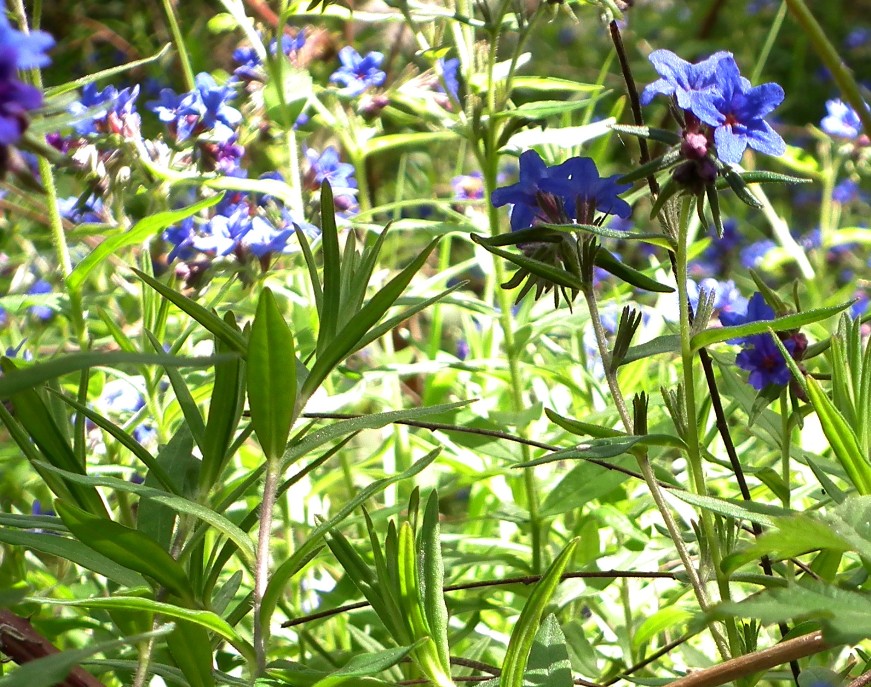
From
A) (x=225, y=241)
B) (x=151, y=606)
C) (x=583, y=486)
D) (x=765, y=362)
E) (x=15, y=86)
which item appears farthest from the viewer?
(x=225, y=241)

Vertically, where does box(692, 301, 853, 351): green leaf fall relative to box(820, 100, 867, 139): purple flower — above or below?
above

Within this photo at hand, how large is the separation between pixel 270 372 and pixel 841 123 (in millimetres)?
1561

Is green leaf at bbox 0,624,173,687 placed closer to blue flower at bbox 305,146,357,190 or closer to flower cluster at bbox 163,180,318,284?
flower cluster at bbox 163,180,318,284

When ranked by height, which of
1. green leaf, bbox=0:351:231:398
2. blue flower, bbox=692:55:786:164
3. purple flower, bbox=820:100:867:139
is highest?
blue flower, bbox=692:55:786:164

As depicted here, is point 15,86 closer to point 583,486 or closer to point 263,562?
point 263,562

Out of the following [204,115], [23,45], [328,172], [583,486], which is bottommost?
[583,486]

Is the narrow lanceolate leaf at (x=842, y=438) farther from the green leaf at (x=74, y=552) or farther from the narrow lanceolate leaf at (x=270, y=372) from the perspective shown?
the green leaf at (x=74, y=552)

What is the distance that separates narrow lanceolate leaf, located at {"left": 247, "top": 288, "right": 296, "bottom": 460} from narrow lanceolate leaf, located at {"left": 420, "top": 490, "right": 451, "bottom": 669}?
0.34 feet

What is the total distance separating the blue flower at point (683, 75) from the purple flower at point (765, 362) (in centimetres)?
23

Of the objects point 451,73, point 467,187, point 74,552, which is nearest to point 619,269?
point 74,552

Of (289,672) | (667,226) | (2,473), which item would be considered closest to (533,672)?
(289,672)

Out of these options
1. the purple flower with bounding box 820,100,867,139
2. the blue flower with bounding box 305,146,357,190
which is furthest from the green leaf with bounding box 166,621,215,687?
the purple flower with bounding box 820,100,867,139

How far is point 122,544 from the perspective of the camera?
1.83 feet

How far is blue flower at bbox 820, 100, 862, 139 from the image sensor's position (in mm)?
1804
